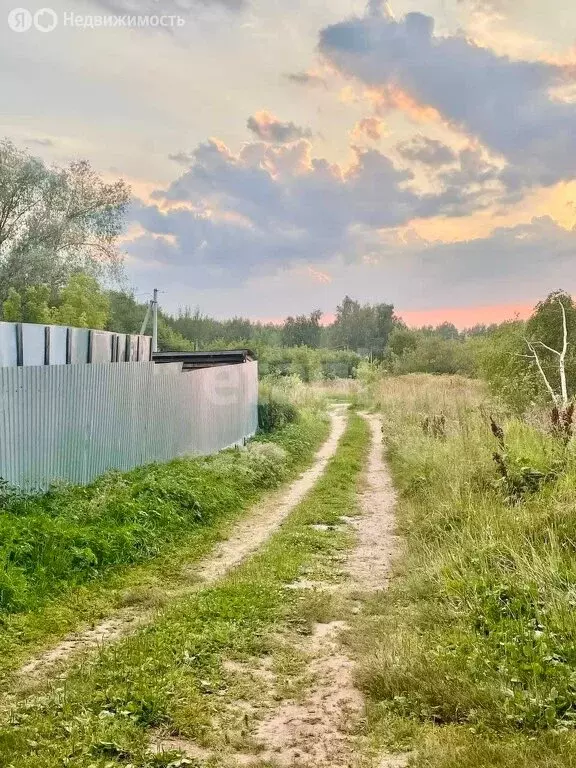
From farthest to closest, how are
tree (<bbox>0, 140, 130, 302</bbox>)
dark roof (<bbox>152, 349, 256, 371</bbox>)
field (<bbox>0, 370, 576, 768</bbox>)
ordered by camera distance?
tree (<bbox>0, 140, 130, 302</bbox>)
dark roof (<bbox>152, 349, 256, 371</bbox>)
field (<bbox>0, 370, 576, 768</bbox>)

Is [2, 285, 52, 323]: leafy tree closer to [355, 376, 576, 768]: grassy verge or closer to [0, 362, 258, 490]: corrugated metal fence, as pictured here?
[0, 362, 258, 490]: corrugated metal fence

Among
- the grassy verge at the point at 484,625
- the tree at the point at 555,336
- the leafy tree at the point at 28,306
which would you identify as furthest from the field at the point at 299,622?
the leafy tree at the point at 28,306

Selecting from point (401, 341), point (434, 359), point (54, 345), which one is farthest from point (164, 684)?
point (401, 341)

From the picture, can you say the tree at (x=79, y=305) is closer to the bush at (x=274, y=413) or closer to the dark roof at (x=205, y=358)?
the dark roof at (x=205, y=358)

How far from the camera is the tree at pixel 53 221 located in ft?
102

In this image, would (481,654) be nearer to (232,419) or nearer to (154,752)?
(154,752)

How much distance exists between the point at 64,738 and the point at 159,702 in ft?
1.98

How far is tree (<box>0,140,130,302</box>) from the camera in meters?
31.2

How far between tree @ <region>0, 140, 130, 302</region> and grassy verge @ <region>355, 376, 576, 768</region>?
90.0 feet

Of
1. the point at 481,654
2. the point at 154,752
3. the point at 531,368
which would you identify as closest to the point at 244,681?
the point at 154,752

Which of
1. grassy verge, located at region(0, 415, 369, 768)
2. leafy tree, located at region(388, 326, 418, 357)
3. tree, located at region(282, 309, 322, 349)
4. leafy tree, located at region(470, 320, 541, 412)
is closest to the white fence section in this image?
grassy verge, located at region(0, 415, 369, 768)

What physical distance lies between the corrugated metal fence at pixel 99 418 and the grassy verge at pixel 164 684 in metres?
3.57

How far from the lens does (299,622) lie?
5719mm

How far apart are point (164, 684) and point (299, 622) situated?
1716 mm
